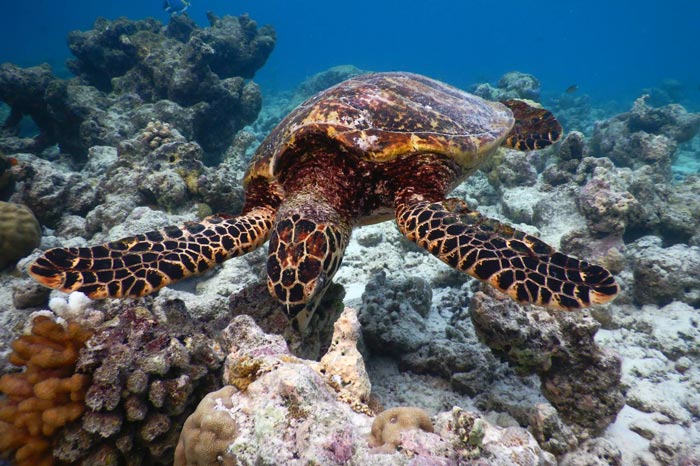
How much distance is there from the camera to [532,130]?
20.2 feet

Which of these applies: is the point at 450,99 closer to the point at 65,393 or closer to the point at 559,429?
the point at 559,429

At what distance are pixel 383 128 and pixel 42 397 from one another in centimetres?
363

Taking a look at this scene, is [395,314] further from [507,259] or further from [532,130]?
[532,130]

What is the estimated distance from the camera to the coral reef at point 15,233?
15.9ft

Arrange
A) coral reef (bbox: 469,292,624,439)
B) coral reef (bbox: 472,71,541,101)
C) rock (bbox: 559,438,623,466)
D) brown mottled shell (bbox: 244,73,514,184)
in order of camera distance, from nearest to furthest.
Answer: rock (bbox: 559,438,623,466) → coral reef (bbox: 469,292,624,439) → brown mottled shell (bbox: 244,73,514,184) → coral reef (bbox: 472,71,541,101)

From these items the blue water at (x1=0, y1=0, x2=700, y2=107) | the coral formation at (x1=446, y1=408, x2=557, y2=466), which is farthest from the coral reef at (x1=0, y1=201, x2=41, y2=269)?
the blue water at (x1=0, y1=0, x2=700, y2=107)

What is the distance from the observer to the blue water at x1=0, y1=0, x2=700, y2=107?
7000 centimetres

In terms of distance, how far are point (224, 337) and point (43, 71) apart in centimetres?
1319

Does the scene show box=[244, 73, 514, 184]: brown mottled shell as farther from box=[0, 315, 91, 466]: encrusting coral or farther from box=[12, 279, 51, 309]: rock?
box=[12, 279, 51, 309]: rock

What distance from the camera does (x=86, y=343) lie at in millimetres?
2207

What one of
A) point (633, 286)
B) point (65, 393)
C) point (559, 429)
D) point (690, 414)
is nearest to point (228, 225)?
point (65, 393)

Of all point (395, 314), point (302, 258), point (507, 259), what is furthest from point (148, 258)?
point (507, 259)

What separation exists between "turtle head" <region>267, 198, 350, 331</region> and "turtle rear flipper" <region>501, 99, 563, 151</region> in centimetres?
423

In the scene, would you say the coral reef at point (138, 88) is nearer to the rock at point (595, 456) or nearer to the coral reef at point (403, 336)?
the coral reef at point (403, 336)
